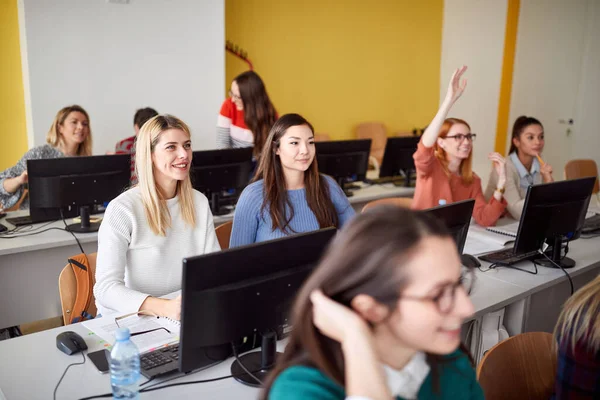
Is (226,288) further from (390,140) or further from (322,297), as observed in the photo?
(390,140)

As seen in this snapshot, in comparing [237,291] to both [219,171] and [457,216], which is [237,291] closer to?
[457,216]

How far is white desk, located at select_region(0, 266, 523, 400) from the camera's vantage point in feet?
4.74

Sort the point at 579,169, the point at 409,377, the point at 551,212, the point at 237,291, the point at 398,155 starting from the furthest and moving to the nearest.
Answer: the point at 579,169 → the point at 398,155 → the point at 551,212 → the point at 237,291 → the point at 409,377

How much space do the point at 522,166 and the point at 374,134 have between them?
10.4ft

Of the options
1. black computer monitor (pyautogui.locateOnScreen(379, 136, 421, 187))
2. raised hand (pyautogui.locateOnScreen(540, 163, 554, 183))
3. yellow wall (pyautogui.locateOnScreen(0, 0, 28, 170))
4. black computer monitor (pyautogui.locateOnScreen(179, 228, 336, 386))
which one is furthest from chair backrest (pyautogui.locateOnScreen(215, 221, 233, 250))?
yellow wall (pyautogui.locateOnScreen(0, 0, 28, 170))

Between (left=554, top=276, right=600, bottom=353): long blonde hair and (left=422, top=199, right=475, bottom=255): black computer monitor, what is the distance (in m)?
0.64

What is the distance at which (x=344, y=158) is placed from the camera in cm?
398

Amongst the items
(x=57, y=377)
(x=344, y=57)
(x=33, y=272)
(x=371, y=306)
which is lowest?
(x=33, y=272)

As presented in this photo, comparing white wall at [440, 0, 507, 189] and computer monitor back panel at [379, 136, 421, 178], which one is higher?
white wall at [440, 0, 507, 189]

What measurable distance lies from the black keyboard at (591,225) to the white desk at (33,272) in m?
2.69

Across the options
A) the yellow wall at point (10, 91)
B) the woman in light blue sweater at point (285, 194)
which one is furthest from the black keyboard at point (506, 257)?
the yellow wall at point (10, 91)

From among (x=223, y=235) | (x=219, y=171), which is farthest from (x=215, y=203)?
(x=223, y=235)

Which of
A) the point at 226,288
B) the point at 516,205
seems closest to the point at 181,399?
the point at 226,288

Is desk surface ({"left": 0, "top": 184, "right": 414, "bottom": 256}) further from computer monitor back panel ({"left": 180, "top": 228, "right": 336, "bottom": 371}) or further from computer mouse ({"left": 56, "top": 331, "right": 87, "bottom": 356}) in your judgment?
computer monitor back panel ({"left": 180, "top": 228, "right": 336, "bottom": 371})
